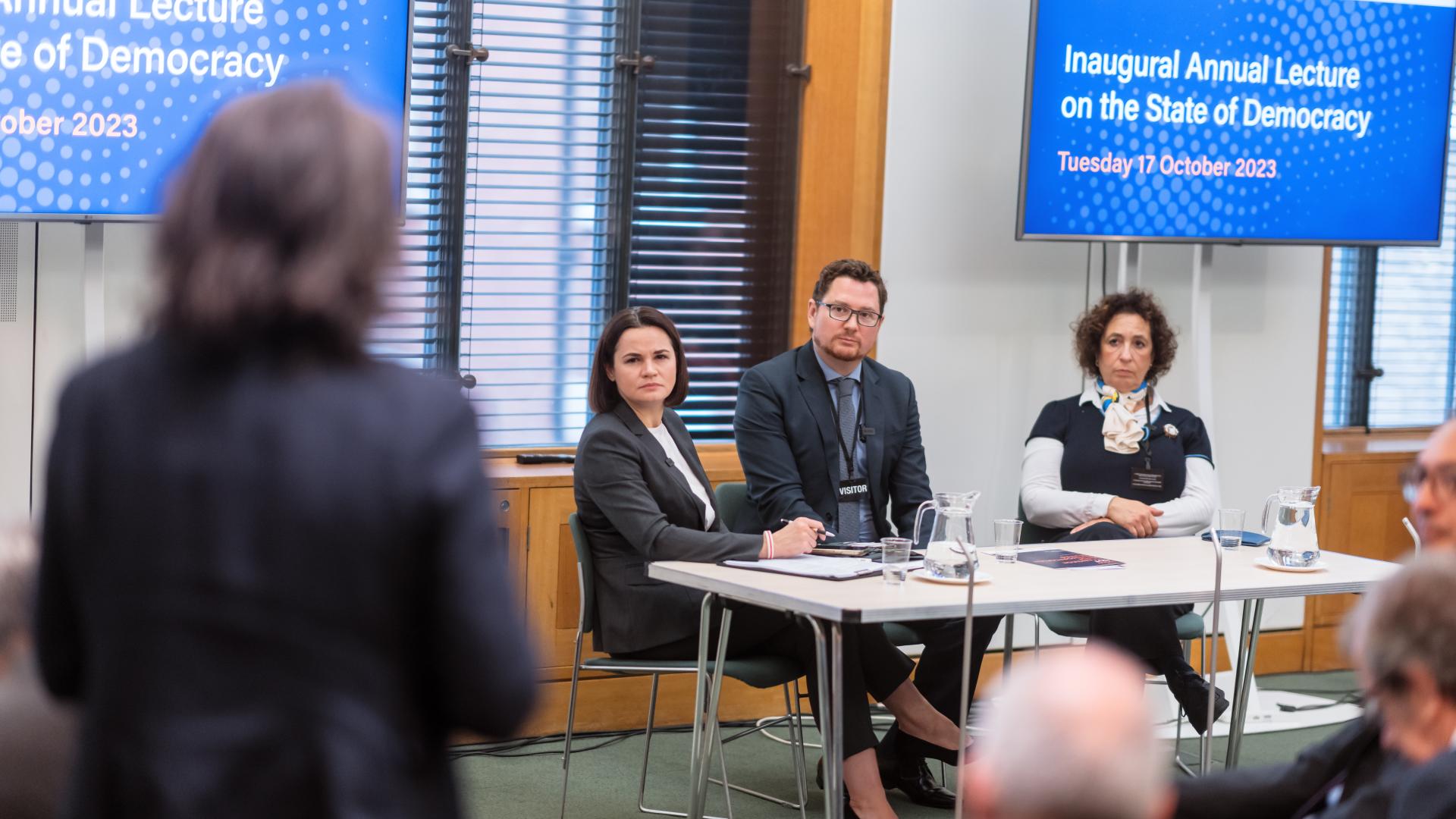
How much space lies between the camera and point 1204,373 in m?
5.33

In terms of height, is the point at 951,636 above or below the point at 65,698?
below

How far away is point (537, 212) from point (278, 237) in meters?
3.66

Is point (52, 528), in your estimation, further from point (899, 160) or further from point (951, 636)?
point (899, 160)

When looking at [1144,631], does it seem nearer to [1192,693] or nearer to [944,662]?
[1192,693]

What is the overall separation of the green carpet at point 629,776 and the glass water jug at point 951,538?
3.57ft

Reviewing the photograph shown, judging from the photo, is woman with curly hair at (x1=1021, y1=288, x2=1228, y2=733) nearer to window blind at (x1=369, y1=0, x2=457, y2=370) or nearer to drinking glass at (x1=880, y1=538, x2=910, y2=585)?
drinking glass at (x1=880, y1=538, x2=910, y2=585)

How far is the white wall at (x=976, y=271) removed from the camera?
5.18 metres

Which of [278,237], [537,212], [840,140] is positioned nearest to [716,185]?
[840,140]

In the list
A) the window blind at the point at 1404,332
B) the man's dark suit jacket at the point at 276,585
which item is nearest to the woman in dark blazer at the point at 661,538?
the man's dark suit jacket at the point at 276,585

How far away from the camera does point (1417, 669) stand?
1.70m

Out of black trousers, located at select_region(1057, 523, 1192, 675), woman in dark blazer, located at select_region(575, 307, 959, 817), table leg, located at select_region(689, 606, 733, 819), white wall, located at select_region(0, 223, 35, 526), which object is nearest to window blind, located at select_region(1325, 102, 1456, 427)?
black trousers, located at select_region(1057, 523, 1192, 675)

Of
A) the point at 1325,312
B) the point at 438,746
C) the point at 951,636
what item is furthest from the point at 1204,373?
the point at 438,746

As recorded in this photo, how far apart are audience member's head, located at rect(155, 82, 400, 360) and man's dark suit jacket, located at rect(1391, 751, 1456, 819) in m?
1.21

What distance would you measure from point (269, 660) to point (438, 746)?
0.18m
